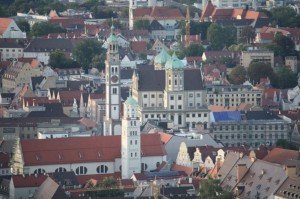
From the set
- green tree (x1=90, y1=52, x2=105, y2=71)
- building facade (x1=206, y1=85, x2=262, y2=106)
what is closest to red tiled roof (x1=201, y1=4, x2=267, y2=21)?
green tree (x1=90, y1=52, x2=105, y2=71)

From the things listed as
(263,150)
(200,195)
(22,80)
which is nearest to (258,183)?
(200,195)

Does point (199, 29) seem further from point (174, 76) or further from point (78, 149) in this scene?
point (78, 149)

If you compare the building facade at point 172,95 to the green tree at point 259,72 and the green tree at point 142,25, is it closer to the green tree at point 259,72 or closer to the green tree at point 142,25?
the green tree at point 259,72

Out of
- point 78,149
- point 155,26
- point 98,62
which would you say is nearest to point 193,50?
point 98,62

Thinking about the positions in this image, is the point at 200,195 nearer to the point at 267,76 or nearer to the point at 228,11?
the point at 267,76

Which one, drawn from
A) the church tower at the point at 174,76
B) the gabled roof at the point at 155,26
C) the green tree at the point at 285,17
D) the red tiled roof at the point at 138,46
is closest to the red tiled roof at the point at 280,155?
the church tower at the point at 174,76

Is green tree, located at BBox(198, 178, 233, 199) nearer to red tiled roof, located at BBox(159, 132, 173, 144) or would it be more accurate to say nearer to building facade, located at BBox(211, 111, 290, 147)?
red tiled roof, located at BBox(159, 132, 173, 144)
